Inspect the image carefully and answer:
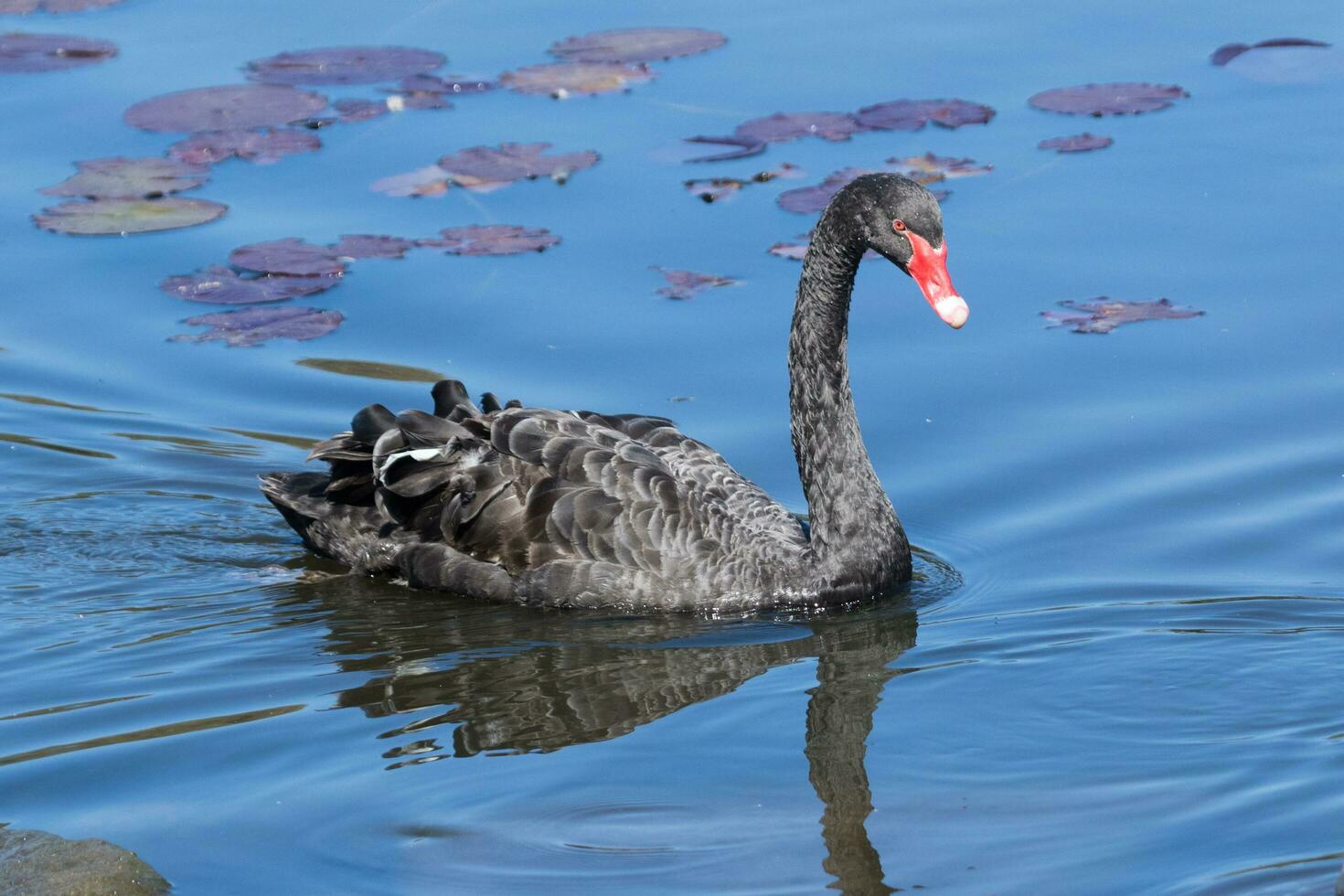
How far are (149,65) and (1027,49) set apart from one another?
637cm

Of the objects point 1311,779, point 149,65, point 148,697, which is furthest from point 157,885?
point 149,65

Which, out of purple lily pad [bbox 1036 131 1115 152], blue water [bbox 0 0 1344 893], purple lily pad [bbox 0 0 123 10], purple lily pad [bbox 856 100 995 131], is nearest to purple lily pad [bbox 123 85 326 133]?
blue water [bbox 0 0 1344 893]

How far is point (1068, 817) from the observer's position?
244 inches

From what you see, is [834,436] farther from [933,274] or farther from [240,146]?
[240,146]

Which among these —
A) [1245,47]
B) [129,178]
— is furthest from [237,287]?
[1245,47]

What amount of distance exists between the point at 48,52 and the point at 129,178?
2.66 metres

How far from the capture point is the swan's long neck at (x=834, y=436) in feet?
27.3

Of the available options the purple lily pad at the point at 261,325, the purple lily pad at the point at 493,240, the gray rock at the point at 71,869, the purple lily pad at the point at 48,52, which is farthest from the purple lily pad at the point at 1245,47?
the gray rock at the point at 71,869

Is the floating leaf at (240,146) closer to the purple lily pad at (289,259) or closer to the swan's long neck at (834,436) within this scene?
the purple lily pad at (289,259)

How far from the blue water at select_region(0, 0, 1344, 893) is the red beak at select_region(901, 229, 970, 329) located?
4.33 ft

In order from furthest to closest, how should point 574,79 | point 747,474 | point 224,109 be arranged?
point 574,79
point 224,109
point 747,474

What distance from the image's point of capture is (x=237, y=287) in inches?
440

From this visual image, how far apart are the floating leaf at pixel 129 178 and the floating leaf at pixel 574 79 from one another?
7.83ft

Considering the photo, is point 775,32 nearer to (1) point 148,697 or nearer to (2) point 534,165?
(2) point 534,165
